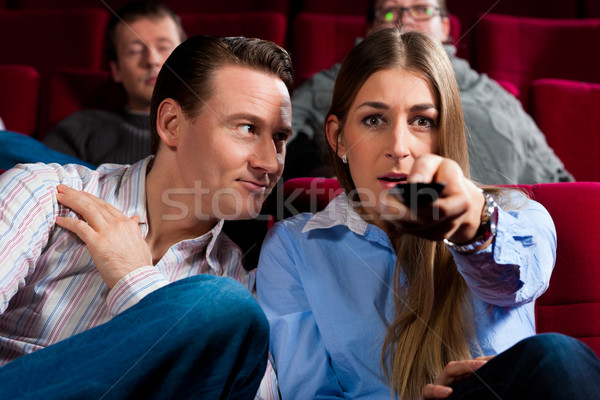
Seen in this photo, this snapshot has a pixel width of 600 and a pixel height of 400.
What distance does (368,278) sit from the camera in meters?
0.78

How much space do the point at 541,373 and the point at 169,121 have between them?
597mm

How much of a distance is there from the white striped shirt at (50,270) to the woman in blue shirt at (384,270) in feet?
0.43

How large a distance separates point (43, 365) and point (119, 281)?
17 centimetres

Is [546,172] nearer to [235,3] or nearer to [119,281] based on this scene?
[119,281]

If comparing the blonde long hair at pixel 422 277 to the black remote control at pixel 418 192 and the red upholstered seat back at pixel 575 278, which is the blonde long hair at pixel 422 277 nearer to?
the red upholstered seat back at pixel 575 278

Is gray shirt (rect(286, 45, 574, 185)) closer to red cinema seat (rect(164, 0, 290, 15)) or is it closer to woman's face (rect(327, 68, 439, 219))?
woman's face (rect(327, 68, 439, 219))

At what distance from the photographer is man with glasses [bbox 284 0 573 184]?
1.24m

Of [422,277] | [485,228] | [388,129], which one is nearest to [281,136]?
[388,129]

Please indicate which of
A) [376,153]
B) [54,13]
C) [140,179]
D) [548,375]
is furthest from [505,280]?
[54,13]

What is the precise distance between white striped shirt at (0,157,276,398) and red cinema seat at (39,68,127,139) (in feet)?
2.96

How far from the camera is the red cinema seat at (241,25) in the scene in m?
1.81

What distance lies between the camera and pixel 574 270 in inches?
31.4

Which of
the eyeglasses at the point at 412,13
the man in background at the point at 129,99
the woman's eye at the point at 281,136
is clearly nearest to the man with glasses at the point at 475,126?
the eyeglasses at the point at 412,13

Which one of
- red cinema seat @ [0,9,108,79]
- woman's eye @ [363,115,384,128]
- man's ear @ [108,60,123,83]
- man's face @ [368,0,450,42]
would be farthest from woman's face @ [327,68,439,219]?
red cinema seat @ [0,9,108,79]
